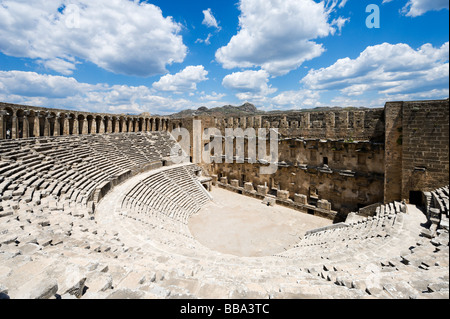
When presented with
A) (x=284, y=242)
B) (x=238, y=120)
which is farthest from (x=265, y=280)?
(x=238, y=120)

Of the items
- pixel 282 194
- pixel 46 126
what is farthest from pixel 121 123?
pixel 282 194

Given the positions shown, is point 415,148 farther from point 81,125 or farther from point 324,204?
point 81,125

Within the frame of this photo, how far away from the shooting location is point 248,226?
13.7m

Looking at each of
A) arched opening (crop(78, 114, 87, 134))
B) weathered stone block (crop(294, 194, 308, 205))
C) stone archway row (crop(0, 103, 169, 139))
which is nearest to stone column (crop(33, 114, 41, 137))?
stone archway row (crop(0, 103, 169, 139))

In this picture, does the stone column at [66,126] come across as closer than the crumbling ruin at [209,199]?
No

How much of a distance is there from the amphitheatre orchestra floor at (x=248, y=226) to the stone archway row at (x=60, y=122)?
12.3m

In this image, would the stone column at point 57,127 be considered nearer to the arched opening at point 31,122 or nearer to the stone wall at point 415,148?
the arched opening at point 31,122

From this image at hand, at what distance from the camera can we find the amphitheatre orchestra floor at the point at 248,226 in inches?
448

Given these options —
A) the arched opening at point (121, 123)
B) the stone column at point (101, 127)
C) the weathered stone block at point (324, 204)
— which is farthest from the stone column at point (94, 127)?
the weathered stone block at point (324, 204)

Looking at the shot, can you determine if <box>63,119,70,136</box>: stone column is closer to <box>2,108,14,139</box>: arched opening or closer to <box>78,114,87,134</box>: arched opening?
<box>78,114,87,134</box>: arched opening

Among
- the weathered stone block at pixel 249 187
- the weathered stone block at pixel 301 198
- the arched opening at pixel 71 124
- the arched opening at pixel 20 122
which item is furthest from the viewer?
the weathered stone block at pixel 249 187

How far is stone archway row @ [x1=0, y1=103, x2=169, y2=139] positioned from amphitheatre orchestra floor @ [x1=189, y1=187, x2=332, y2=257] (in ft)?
40.3

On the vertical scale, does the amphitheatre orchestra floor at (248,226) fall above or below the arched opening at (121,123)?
below

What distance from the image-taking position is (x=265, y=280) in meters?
5.29
